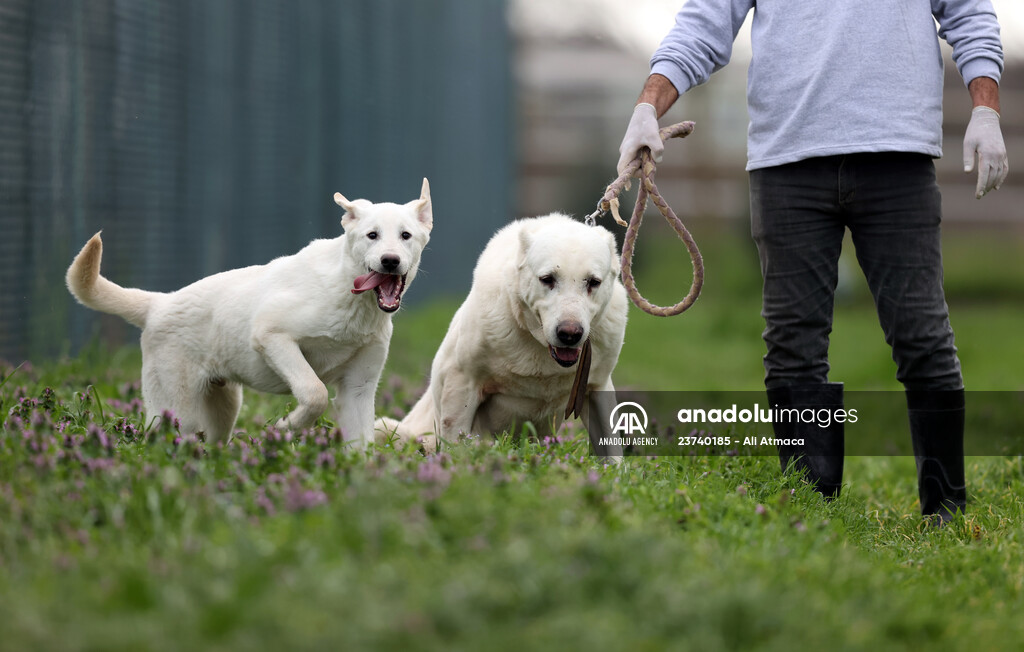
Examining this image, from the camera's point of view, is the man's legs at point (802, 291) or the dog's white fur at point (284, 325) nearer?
the dog's white fur at point (284, 325)

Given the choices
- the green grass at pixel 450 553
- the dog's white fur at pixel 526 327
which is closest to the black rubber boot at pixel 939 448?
the green grass at pixel 450 553

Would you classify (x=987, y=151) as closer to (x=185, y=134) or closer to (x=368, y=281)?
(x=368, y=281)

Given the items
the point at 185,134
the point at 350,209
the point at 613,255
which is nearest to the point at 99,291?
the point at 350,209

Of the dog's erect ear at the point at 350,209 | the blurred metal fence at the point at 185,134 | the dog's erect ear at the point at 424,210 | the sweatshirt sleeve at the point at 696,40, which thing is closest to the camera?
the dog's erect ear at the point at 350,209

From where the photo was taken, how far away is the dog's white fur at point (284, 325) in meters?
3.96

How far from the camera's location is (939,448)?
430 centimetres

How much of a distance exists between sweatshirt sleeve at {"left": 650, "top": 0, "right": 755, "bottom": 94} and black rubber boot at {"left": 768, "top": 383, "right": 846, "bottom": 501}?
1288 millimetres

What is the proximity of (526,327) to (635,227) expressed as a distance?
581 mm

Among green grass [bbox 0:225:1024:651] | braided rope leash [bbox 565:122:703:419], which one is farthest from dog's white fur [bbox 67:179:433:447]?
braided rope leash [bbox 565:122:703:419]

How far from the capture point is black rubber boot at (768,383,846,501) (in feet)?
14.2

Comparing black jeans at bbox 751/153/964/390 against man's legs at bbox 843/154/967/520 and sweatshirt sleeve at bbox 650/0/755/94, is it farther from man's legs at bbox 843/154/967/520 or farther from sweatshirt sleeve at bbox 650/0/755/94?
sweatshirt sleeve at bbox 650/0/755/94

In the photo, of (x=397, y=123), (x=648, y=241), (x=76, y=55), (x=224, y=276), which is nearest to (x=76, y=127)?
(x=76, y=55)

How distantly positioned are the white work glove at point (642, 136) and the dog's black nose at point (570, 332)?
699 mm

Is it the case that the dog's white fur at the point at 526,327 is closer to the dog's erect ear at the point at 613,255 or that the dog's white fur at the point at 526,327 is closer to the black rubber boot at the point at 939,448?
the dog's erect ear at the point at 613,255
